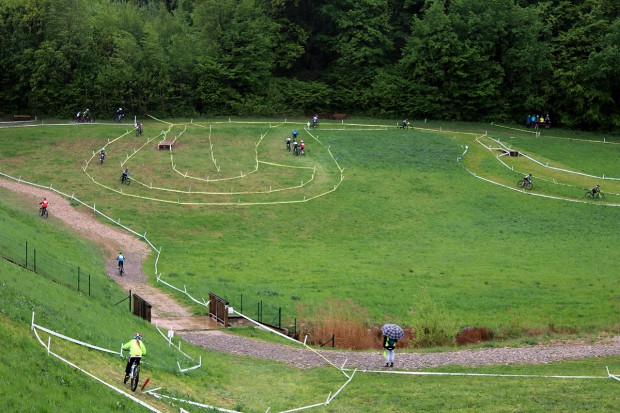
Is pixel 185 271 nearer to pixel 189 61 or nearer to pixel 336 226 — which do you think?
pixel 336 226

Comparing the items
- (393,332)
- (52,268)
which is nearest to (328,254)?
(52,268)

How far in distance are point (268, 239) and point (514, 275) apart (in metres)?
16.8

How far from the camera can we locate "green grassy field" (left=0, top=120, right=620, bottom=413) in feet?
98.7

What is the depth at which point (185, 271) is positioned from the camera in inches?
2061

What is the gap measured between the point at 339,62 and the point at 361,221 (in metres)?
41.2

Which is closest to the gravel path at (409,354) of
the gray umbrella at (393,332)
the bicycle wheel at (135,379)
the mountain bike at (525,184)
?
the gray umbrella at (393,332)

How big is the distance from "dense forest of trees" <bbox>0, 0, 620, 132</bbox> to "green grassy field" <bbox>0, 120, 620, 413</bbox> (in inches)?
255

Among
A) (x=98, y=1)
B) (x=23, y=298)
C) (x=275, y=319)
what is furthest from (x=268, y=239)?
(x=98, y=1)

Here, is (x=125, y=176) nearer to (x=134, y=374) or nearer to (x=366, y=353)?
(x=366, y=353)

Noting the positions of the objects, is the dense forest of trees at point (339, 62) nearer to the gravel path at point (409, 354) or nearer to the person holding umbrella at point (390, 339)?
the gravel path at point (409, 354)

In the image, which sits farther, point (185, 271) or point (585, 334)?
point (185, 271)

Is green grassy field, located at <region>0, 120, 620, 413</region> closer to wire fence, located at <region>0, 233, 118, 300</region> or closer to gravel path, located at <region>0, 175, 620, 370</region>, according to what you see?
wire fence, located at <region>0, 233, 118, 300</region>

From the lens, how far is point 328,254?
57.6m

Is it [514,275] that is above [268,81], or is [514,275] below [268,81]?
below
